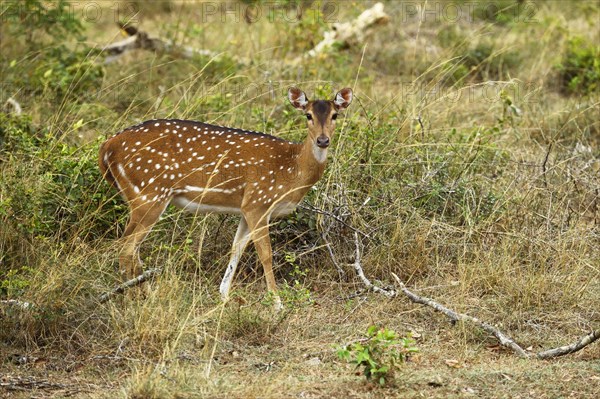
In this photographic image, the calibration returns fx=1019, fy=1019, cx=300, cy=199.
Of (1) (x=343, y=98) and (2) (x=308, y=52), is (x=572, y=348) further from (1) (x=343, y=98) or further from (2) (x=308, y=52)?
(2) (x=308, y=52)

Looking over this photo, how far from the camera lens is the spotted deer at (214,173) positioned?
722 cm

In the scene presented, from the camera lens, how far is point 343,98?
7.47 m

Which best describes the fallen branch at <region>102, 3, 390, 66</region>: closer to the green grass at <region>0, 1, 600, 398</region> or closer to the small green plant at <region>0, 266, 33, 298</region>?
the green grass at <region>0, 1, 600, 398</region>

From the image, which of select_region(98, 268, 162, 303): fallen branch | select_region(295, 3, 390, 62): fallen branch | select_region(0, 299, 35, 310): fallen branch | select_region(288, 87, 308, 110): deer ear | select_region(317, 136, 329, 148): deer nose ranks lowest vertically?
select_region(295, 3, 390, 62): fallen branch

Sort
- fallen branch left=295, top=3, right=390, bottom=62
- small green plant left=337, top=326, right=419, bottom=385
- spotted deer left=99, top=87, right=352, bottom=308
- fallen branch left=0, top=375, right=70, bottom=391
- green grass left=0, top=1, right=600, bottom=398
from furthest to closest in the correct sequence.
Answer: fallen branch left=295, top=3, right=390, bottom=62 < spotted deer left=99, top=87, right=352, bottom=308 < green grass left=0, top=1, right=600, bottom=398 < fallen branch left=0, top=375, right=70, bottom=391 < small green plant left=337, top=326, right=419, bottom=385

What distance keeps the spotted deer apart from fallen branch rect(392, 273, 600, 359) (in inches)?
45.6

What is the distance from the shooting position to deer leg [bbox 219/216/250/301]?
724 centimetres

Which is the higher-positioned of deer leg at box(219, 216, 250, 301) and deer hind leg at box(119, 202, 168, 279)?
deer hind leg at box(119, 202, 168, 279)

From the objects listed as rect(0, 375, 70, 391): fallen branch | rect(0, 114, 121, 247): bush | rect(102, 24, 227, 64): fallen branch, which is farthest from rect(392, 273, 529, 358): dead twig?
rect(102, 24, 227, 64): fallen branch

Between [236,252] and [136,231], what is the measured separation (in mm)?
738

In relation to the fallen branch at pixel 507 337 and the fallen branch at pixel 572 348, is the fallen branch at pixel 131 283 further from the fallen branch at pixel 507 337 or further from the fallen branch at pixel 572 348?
the fallen branch at pixel 572 348

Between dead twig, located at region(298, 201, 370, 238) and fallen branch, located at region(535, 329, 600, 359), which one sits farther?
dead twig, located at region(298, 201, 370, 238)

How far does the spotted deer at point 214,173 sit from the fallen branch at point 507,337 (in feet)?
3.80

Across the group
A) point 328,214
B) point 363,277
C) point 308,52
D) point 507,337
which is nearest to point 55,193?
point 328,214
